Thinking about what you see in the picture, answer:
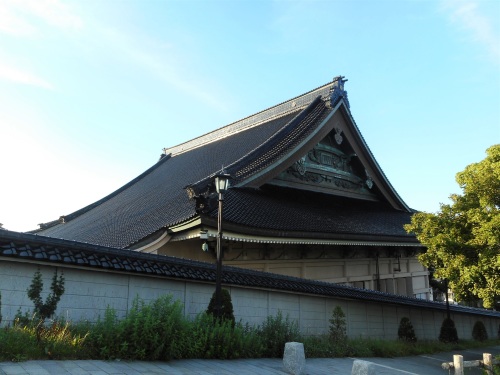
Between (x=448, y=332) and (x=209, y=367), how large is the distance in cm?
1315

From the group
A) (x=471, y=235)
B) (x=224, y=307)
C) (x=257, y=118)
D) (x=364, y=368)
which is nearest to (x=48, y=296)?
(x=224, y=307)

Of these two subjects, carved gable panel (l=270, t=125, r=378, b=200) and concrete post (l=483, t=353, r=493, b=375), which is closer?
concrete post (l=483, t=353, r=493, b=375)

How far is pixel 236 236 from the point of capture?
1257 cm

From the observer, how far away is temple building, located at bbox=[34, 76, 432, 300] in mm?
13266

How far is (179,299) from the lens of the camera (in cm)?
863

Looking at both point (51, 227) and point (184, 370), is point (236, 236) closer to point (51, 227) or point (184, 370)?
point (184, 370)

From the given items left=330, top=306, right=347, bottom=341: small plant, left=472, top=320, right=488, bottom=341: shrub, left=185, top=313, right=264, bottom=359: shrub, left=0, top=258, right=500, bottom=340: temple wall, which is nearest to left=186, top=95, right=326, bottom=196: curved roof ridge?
left=0, top=258, right=500, bottom=340: temple wall

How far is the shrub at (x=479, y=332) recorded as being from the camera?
20.1 m

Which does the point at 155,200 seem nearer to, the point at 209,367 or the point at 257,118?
the point at 257,118

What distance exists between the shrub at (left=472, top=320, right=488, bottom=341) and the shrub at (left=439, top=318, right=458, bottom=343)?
3404 mm

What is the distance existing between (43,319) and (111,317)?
1254mm

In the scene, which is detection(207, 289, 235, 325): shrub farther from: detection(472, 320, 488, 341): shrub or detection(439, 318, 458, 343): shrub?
detection(472, 320, 488, 341): shrub

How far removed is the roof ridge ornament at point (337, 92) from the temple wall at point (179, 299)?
932 cm

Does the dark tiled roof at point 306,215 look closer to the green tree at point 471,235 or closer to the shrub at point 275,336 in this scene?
the shrub at point 275,336
